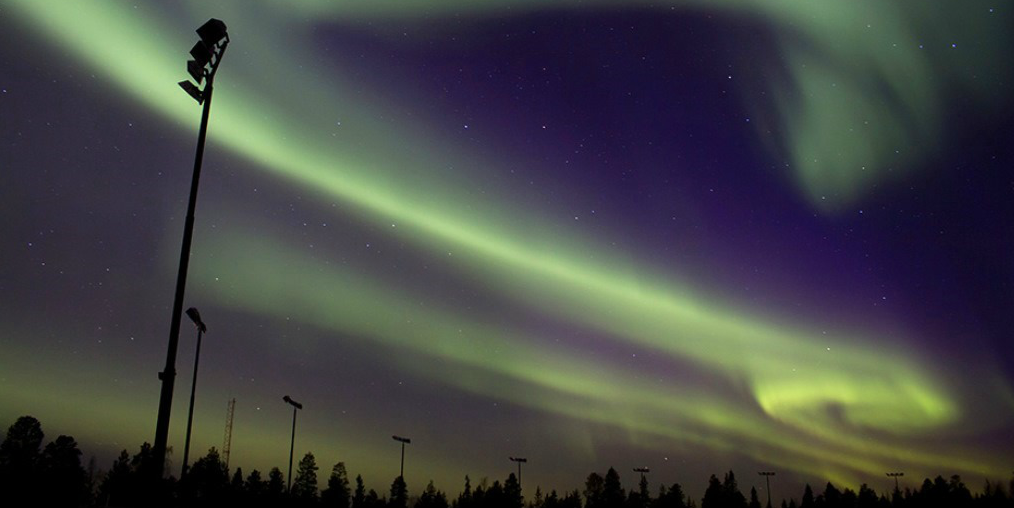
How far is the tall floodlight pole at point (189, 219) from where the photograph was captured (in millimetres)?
9469

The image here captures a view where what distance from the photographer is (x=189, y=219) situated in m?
10.8

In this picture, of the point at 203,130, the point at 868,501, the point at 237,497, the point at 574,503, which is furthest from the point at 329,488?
the point at 203,130

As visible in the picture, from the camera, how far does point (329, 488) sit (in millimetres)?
151125

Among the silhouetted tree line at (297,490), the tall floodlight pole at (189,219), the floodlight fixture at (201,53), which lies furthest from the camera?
the silhouetted tree line at (297,490)

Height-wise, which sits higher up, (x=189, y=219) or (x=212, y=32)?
(x=212, y=32)

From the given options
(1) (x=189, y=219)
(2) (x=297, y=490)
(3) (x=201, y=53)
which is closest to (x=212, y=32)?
(3) (x=201, y=53)

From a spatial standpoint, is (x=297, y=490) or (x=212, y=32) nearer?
(x=212, y=32)

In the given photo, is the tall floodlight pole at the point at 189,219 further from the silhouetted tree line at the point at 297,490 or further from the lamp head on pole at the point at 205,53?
the silhouetted tree line at the point at 297,490

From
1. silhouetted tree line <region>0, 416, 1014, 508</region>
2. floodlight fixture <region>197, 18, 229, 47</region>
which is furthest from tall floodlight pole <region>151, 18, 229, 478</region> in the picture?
silhouetted tree line <region>0, 416, 1014, 508</region>

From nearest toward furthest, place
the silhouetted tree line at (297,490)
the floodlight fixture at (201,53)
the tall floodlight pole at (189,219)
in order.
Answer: the tall floodlight pole at (189,219), the floodlight fixture at (201,53), the silhouetted tree line at (297,490)

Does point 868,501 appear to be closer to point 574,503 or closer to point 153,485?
point 574,503

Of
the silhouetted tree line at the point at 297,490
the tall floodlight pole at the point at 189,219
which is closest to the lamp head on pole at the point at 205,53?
the tall floodlight pole at the point at 189,219

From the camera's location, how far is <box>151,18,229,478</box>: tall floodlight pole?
9.47m

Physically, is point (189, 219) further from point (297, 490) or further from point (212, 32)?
point (297, 490)
